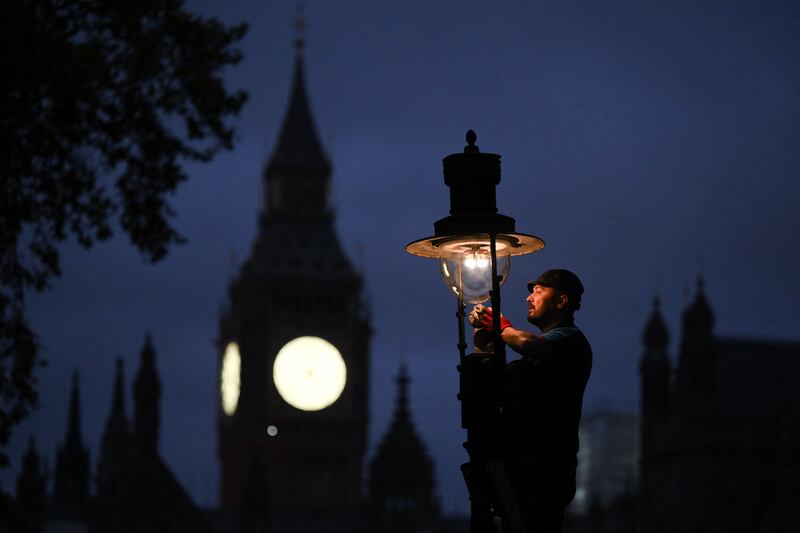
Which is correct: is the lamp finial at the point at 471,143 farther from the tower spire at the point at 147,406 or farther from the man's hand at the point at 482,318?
the tower spire at the point at 147,406

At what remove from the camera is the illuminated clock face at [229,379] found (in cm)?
16612

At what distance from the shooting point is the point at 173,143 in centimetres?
2322

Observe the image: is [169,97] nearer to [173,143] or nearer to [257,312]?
[173,143]

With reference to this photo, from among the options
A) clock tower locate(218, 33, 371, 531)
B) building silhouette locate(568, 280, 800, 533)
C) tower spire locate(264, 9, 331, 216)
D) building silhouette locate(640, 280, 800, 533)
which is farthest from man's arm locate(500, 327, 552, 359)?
tower spire locate(264, 9, 331, 216)

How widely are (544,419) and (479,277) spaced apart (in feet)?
4.12

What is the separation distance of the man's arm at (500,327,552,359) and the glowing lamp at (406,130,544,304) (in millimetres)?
736

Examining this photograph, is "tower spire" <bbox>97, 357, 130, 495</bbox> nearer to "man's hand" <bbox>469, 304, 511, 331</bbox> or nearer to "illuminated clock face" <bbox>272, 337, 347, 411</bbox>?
"illuminated clock face" <bbox>272, 337, 347, 411</bbox>

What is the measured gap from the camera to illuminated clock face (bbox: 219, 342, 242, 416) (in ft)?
545

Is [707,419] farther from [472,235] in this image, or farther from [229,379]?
[229,379]

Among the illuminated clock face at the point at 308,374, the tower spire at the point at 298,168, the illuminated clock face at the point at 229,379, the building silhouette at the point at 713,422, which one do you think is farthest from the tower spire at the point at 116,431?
the illuminated clock face at the point at 308,374

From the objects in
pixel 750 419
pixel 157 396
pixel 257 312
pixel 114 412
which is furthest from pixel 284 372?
pixel 257 312

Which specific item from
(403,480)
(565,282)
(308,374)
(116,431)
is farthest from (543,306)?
(116,431)

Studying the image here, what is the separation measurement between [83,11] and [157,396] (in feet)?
292

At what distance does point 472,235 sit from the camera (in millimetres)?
12094
